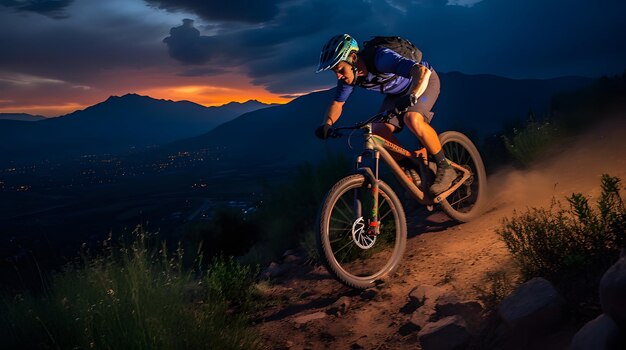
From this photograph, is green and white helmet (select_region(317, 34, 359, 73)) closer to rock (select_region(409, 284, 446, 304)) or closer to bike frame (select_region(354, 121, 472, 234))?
bike frame (select_region(354, 121, 472, 234))

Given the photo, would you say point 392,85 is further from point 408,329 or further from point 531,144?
point 531,144

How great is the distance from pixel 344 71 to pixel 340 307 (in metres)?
2.43

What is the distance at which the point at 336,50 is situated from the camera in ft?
14.2

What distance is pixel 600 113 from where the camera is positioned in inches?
444

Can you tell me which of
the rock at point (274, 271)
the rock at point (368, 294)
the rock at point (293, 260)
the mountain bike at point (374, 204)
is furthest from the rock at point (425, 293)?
the rock at point (293, 260)

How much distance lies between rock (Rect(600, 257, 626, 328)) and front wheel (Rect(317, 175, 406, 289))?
2.47 meters

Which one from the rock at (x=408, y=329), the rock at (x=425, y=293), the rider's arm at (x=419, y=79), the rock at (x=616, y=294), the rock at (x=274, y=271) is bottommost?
the rock at (x=274, y=271)

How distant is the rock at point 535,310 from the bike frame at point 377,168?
6.14ft

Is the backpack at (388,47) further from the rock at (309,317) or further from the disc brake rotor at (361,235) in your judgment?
the rock at (309,317)

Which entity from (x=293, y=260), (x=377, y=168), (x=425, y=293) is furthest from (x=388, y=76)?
(x=293, y=260)

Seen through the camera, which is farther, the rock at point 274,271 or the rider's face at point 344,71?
the rock at point 274,271

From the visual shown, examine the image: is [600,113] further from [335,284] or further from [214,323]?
[214,323]

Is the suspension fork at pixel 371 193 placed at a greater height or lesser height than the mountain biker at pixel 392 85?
lesser

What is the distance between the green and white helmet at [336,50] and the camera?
4.32 meters
